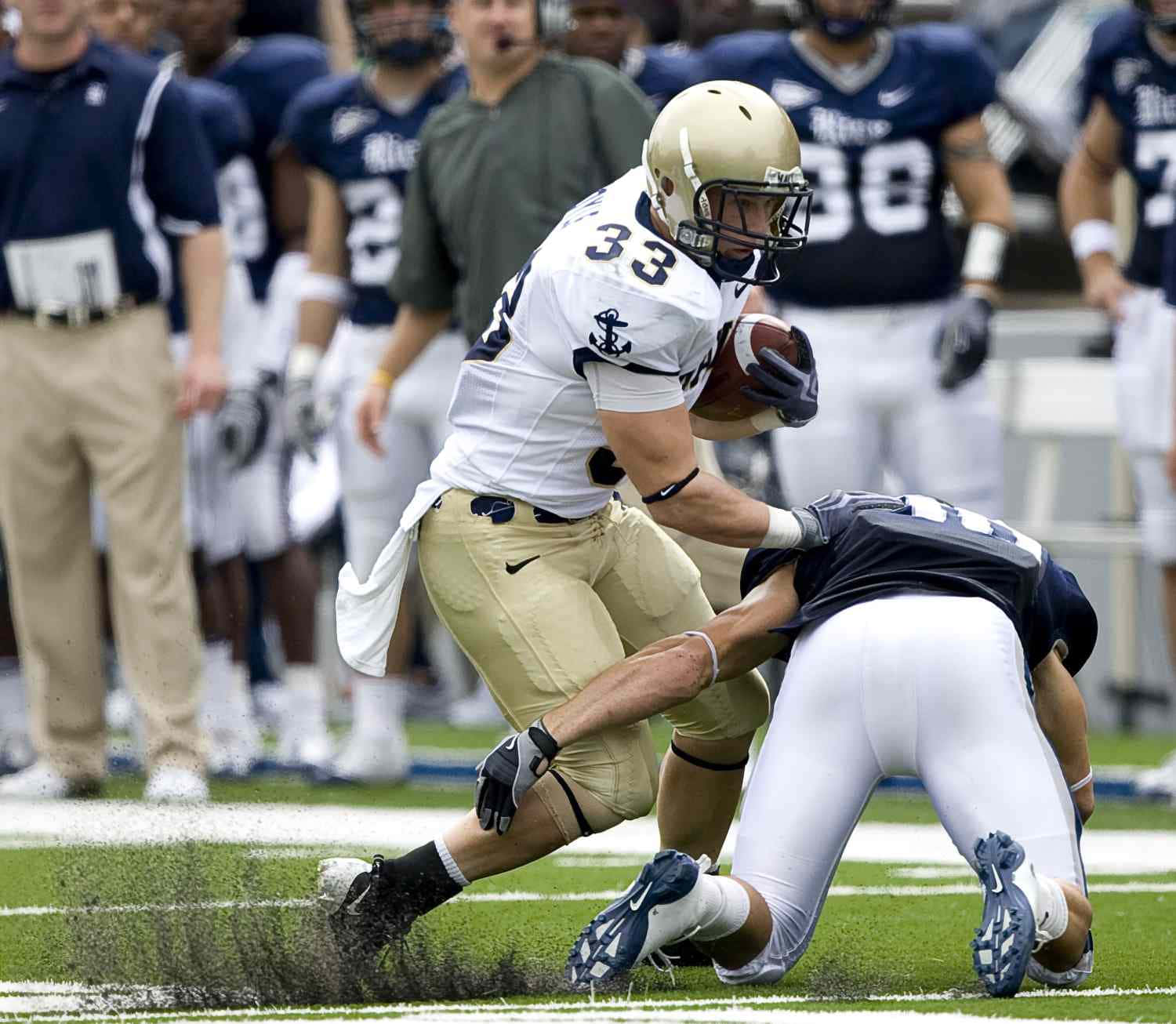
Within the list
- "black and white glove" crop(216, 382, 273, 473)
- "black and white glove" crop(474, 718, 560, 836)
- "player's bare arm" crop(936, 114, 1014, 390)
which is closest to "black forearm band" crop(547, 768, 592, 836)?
"black and white glove" crop(474, 718, 560, 836)

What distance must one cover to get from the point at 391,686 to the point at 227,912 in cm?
301

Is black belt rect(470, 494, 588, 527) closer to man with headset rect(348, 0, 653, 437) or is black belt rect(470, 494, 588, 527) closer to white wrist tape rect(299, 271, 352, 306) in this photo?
man with headset rect(348, 0, 653, 437)

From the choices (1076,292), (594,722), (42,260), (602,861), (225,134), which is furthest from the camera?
(1076,292)

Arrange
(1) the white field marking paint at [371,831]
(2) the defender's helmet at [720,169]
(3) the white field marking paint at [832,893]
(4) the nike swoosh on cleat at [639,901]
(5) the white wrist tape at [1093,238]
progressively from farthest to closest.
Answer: (5) the white wrist tape at [1093,238] → (1) the white field marking paint at [371,831] → (3) the white field marking paint at [832,893] → (2) the defender's helmet at [720,169] → (4) the nike swoosh on cleat at [639,901]

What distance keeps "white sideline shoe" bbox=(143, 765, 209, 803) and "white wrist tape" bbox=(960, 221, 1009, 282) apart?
8.34ft

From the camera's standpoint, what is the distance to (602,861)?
5762mm

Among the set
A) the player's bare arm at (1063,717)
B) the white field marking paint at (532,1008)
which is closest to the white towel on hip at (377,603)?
the white field marking paint at (532,1008)

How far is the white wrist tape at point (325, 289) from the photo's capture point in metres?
7.52

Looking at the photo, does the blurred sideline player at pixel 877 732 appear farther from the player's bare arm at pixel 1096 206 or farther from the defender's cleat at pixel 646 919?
the player's bare arm at pixel 1096 206

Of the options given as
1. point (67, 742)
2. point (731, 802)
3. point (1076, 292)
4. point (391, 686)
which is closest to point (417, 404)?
point (391, 686)

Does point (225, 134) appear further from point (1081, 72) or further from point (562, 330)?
point (562, 330)

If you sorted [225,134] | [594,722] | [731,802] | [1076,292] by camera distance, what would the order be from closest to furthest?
[594,722] → [731,802] → [225,134] → [1076,292]

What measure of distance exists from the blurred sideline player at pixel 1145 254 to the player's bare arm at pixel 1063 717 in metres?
2.74

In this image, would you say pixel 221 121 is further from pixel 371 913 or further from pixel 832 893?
pixel 371 913
